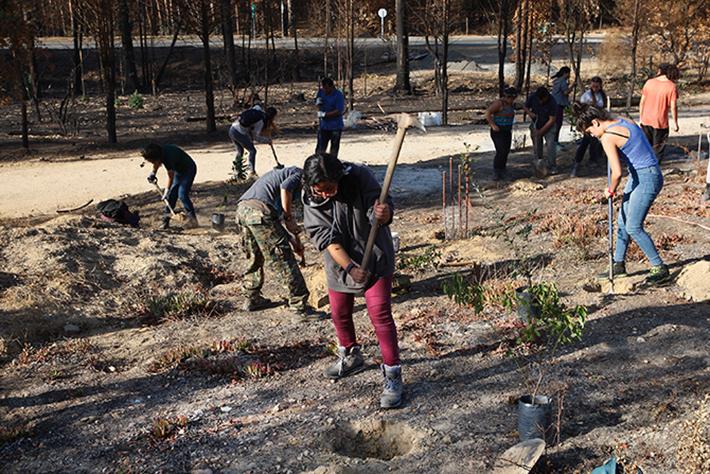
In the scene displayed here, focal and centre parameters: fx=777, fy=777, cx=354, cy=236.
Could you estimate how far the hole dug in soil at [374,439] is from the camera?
14.9 feet

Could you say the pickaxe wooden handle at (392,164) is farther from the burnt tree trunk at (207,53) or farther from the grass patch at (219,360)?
the burnt tree trunk at (207,53)

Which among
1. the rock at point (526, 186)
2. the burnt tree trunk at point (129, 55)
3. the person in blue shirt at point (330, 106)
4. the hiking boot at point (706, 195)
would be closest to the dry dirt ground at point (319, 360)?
the hiking boot at point (706, 195)

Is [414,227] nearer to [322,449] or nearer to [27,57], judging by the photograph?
[322,449]

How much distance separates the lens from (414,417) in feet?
15.5

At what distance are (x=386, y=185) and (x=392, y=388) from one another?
52.4 inches

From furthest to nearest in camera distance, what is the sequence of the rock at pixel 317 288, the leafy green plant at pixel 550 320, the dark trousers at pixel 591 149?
the dark trousers at pixel 591 149, the rock at pixel 317 288, the leafy green plant at pixel 550 320

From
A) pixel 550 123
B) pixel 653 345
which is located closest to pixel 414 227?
pixel 550 123

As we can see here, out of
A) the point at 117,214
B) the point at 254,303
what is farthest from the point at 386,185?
the point at 117,214

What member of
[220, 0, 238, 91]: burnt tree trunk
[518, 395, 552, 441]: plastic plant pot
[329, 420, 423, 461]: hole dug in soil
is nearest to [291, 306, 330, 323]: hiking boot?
[329, 420, 423, 461]: hole dug in soil

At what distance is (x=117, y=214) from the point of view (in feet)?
33.4

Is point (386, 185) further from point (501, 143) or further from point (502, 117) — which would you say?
point (501, 143)

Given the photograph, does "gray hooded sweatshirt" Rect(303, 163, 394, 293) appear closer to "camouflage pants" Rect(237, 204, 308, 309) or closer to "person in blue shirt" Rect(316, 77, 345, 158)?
"camouflage pants" Rect(237, 204, 308, 309)

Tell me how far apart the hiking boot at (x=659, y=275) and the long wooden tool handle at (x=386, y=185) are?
10.2 ft

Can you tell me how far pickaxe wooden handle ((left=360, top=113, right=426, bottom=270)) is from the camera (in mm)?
4163
